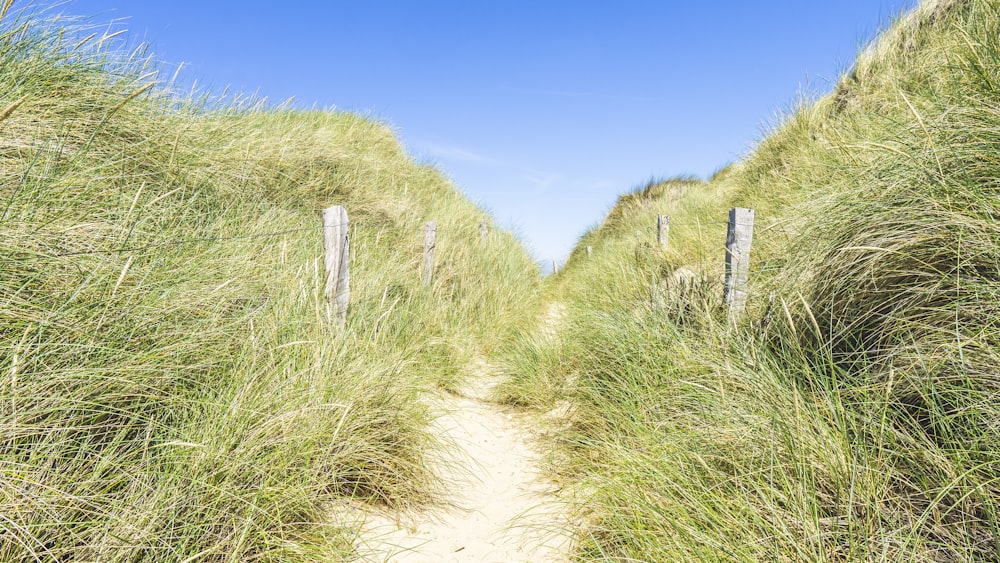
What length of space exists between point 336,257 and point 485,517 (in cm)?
215

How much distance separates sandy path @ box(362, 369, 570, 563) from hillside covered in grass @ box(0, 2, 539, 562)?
0.18 meters

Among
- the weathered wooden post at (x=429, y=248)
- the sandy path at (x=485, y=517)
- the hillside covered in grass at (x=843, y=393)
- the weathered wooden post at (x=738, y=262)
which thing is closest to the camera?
the hillside covered in grass at (x=843, y=393)

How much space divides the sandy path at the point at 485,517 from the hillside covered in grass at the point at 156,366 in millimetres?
183

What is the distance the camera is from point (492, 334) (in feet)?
22.0

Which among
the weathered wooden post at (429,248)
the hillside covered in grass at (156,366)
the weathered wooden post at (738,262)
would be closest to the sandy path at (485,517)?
the hillside covered in grass at (156,366)

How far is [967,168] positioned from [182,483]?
3.61 metres

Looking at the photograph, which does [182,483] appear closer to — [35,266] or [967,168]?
[35,266]

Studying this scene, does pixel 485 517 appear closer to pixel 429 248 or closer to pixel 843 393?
pixel 843 393

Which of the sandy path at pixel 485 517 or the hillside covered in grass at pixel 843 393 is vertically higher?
the hillside covered in grass at pixel 843 393

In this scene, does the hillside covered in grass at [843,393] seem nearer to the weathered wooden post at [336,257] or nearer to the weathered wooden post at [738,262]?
the weathered wooden post at [738,262]

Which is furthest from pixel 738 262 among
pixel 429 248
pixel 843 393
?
pixel 429 248

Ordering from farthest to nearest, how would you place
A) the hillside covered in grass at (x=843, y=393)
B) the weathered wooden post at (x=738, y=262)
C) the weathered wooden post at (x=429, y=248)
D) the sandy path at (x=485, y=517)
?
1. the weathered wooden post at (x=429, y=248)
2. the weathered wooden post at (x=738, y=262)
3. the sandy path at (x=485, y=517)
4. the hillside covered in grass at (x=843, y=393)

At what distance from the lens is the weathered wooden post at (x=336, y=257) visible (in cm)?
365

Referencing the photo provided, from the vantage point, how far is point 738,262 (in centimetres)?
377
